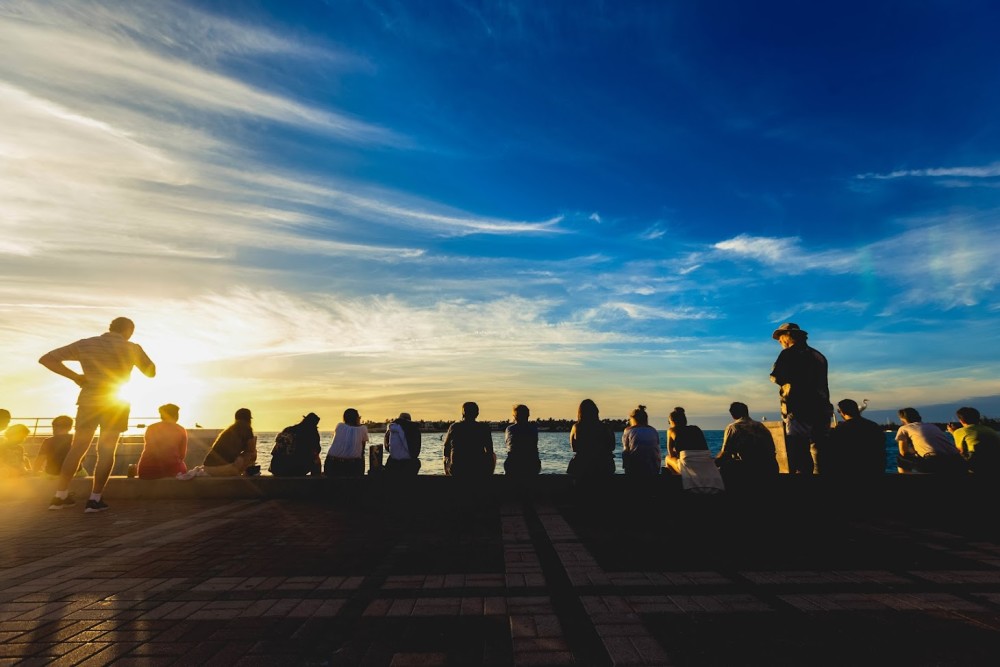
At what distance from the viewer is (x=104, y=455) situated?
7.52m

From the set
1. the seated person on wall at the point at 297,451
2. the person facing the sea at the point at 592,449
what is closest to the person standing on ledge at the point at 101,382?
the seated person on wall at the point at 297,451

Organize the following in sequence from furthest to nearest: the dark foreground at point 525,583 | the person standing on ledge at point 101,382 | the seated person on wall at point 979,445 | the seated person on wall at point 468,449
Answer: the seated person on wall at point 468,449 < the seated person on wall at point 979,445 < the person standing on ledge at point 101,382 < the dark foreground at point 525,583

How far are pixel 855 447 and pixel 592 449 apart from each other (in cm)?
392

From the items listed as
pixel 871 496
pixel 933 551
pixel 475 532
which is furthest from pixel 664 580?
pixel 871 496

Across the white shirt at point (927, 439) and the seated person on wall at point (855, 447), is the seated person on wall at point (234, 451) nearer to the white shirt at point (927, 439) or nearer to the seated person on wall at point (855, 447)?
the seated person on wall at point (855, 447)

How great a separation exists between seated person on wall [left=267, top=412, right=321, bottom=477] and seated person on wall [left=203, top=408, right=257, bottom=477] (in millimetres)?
435

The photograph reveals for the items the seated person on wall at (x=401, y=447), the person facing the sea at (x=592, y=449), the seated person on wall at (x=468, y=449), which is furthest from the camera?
the seated person on wall at (x=401, y=447)

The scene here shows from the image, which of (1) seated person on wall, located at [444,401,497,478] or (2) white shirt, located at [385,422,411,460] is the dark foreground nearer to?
(1) seated person on wall, located at [444,401,497,478]

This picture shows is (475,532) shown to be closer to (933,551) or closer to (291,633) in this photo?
(291,633)

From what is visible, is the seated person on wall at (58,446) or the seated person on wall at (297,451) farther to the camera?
the seated person on wall at (297,451)

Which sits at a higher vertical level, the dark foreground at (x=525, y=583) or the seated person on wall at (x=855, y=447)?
the seated person on wall at (x=855, y=447)

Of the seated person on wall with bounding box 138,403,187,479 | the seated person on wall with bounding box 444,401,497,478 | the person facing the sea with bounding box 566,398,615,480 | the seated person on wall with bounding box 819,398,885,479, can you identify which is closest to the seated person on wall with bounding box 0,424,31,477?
the seated person on wall with bounding box 138,403,187,479

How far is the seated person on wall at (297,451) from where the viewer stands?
31.7 feet

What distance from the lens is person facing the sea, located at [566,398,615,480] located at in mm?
8117
